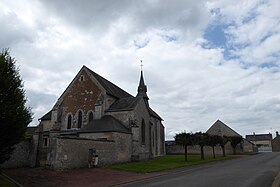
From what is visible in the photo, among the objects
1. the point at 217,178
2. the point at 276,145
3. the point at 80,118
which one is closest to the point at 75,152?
the point at 217,178

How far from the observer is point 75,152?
2330 cm

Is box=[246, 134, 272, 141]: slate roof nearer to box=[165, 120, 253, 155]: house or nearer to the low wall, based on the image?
box=[165, 120, 253, 155]: house

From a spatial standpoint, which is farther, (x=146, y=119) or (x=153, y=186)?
(x=146, y=119)

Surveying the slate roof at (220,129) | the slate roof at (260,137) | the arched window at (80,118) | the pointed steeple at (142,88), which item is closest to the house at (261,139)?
the slate roof at (260,137)

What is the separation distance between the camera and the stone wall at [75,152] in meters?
21.4

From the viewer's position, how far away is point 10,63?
564 inches

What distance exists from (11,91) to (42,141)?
44.7ft

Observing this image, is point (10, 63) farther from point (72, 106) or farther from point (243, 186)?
point (72, 106)

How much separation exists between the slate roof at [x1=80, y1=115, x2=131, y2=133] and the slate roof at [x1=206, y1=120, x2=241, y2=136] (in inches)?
1499

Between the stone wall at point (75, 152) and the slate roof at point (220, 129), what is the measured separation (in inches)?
1681

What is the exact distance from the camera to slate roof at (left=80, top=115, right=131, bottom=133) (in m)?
30.8

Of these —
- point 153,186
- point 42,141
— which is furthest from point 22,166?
point 153,186

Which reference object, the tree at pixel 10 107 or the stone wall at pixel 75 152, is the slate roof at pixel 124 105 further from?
the tree at pixel 10 107

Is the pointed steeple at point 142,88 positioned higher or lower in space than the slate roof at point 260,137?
higher
